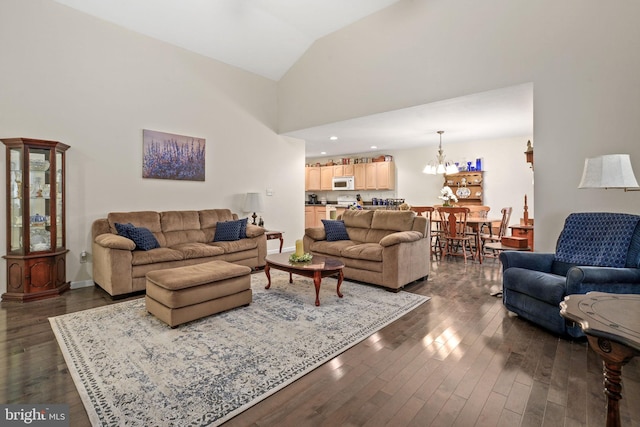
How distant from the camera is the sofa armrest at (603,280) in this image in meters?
2.45

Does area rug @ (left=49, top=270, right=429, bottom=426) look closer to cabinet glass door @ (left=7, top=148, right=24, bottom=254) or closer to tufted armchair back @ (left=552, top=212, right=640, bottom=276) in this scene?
cabinet glass door @ (left=7, top=148, right=24, bottom=254)

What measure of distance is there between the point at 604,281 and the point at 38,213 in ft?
18.1

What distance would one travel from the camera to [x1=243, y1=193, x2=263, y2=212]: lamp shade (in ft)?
18.6

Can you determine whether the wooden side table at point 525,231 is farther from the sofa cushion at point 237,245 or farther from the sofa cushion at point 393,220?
the sofa cushion at point 237,245

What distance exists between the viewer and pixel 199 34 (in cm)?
490

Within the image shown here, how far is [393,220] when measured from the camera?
463 cm

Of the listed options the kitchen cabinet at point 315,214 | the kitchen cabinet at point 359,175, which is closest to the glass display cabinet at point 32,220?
the kitchen cabinet at point 315,214

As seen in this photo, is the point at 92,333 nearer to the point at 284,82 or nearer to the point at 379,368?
the point at 379,368

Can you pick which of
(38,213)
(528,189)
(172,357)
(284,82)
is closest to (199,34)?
(284,82)

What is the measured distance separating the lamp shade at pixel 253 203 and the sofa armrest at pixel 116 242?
7.04ft

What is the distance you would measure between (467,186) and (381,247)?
4387 millimetres

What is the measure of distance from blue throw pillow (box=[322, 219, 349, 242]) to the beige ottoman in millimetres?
1893

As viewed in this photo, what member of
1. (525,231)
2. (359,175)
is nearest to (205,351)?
(525,231)

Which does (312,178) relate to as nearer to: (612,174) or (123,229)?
(123,229)
